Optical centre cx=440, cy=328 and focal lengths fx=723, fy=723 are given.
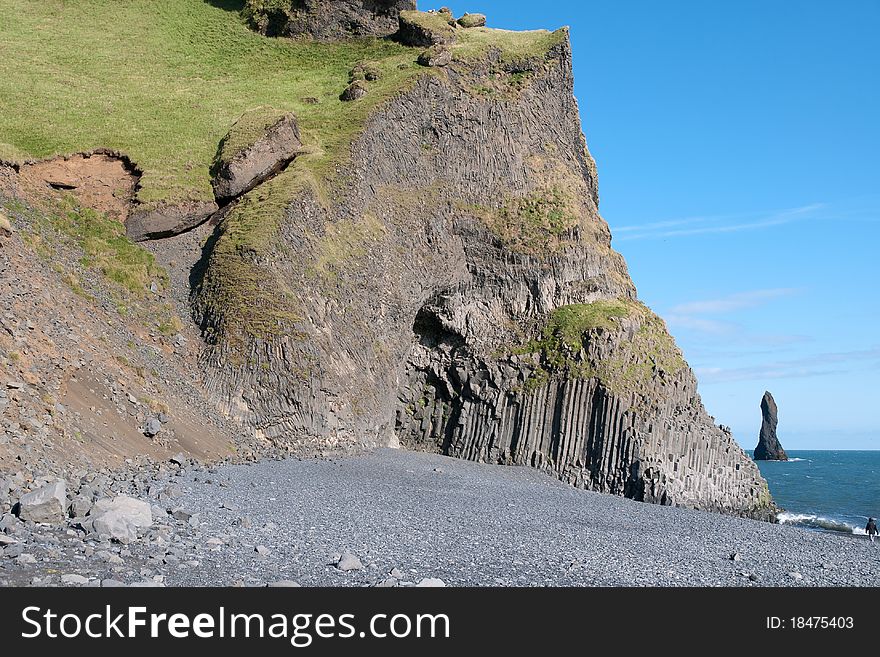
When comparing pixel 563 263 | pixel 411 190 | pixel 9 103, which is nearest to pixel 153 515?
pixel 411 190

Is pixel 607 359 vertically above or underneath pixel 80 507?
above

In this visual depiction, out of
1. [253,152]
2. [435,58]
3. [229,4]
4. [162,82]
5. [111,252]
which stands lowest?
[111,252]

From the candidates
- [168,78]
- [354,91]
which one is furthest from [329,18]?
[354,91]

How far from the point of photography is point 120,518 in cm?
1161

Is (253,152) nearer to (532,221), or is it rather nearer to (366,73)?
(366,73)

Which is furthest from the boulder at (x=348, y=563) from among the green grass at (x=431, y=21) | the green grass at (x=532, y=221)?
the green grass at (x=431, y=21)

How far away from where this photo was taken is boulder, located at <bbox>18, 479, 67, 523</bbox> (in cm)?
1148

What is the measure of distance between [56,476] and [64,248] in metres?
16.6

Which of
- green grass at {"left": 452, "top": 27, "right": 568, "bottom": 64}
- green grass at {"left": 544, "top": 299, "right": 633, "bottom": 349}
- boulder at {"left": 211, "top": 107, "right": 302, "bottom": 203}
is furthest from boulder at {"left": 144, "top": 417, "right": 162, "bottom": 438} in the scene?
green grass at {"left": 452, "top": 27, "right": 568, "bottom": 64}

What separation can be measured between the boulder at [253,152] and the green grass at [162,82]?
3.02 feet

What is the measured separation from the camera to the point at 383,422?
35.6 metres

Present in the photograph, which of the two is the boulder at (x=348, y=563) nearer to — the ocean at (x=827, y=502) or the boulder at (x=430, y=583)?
the boulder at (x=430, y=583)

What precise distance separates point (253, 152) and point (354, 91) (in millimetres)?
9934
